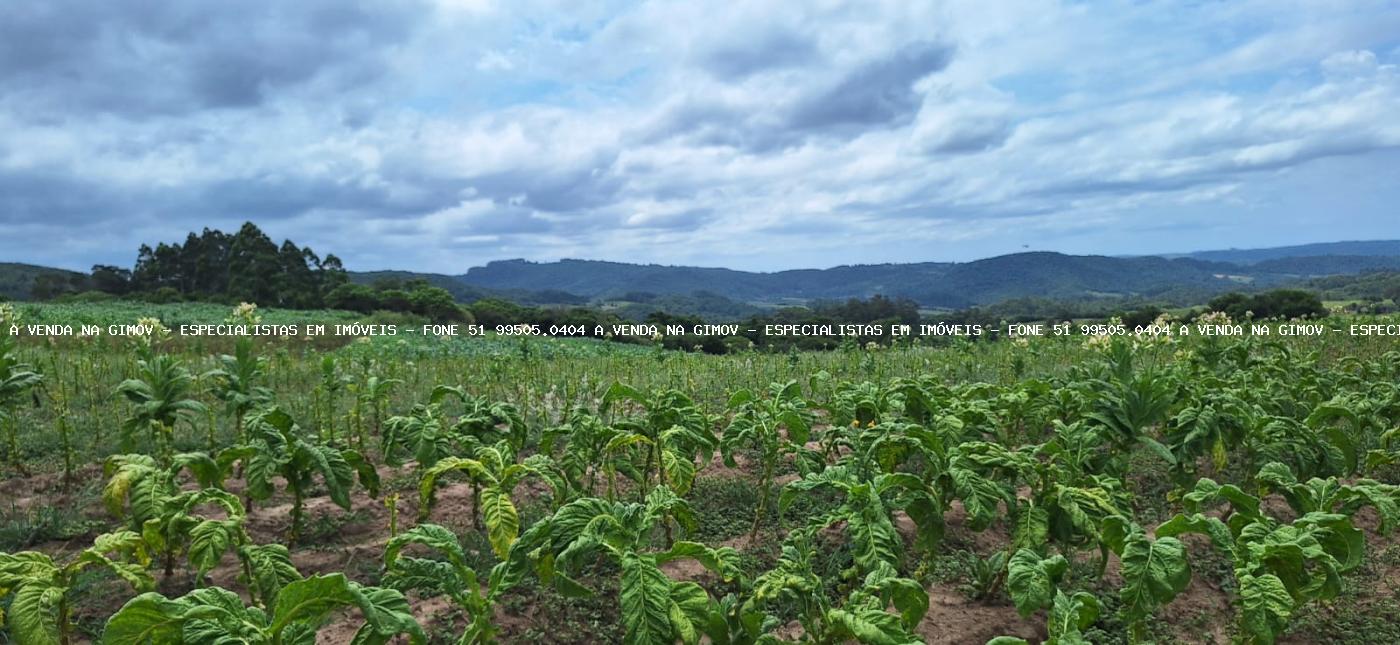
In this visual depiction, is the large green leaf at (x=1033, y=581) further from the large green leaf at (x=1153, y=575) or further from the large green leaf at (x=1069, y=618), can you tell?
the large green leaf at (x=1153, y=575)

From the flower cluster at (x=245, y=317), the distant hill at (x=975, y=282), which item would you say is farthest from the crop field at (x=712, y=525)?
the distant hill at (x=975, y=282)

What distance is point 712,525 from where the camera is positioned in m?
5.74

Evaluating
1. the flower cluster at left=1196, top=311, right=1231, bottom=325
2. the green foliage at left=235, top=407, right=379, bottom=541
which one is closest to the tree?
the green foliage at left=235, top=407, right=379, bottom=541

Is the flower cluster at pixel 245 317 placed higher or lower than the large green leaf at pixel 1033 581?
higher

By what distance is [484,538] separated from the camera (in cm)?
534

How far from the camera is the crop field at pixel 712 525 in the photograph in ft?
10.9

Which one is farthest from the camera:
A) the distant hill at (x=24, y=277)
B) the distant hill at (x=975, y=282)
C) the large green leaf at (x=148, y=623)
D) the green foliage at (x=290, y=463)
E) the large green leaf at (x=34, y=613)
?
the distant hill at (x=975, y=282)

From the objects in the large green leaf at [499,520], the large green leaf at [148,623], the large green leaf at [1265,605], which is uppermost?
the large green leaf at [148,623]

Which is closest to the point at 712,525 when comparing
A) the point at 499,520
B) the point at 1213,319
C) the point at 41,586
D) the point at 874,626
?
the point at 499,520

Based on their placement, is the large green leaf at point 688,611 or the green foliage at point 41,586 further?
the green foliage at point 41,586

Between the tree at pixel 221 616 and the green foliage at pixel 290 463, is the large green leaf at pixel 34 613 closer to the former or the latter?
the tree at pixel 221 616

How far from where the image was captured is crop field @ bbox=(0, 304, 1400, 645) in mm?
3311

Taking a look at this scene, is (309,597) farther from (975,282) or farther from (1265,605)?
(975,282)

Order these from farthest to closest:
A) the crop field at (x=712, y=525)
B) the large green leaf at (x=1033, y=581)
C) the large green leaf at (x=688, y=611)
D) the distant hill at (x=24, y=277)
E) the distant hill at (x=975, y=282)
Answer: the distant hill at (x=975, y=282)
the distant hill at (x=24, y=277)
the large green leaf at (x=1033, y=581)
the crop field at (x=712, y=525)
the large green leaf at (x=688, y=611)
